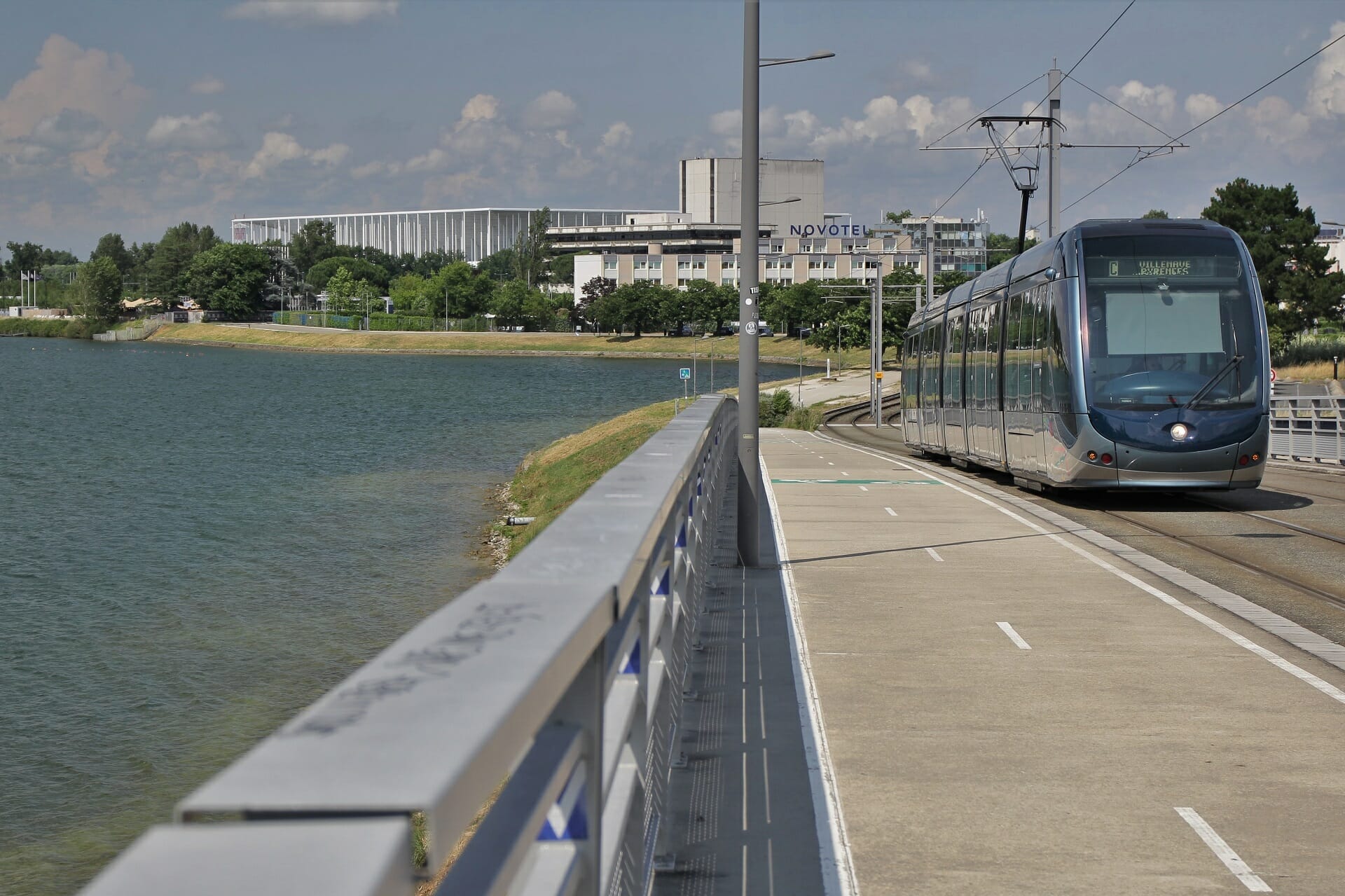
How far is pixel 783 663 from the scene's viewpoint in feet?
30.5

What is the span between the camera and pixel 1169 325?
19.9 meters

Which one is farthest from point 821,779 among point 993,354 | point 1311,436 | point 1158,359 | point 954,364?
point 1311,436

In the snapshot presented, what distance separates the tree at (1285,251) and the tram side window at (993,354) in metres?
66.4

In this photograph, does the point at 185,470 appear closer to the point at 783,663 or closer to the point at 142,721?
the point at 142,721

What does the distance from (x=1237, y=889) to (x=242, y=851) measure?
4820 millimetres

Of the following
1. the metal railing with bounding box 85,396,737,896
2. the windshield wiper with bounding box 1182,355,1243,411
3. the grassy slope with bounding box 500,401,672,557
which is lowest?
the grassy slope with bounding box 500,401,672,557

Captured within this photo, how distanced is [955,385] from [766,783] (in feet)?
79.9

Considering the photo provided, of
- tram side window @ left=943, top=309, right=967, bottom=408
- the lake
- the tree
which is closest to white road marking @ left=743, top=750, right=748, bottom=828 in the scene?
the lake

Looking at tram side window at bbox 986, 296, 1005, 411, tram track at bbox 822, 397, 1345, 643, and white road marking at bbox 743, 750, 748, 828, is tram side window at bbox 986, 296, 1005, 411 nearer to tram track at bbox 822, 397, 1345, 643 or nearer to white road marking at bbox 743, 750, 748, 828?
tram track at bbox 822, 397, 1345, 643

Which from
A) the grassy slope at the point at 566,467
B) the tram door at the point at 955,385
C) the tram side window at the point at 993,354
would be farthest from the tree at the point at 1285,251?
the tram side window at the point at 993,354

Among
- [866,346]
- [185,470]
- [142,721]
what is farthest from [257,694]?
[866,346]

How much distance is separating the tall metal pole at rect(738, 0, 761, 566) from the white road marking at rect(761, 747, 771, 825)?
6.53 meters

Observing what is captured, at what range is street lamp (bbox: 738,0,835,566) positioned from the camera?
13.6 metres

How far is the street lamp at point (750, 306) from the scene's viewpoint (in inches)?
536
